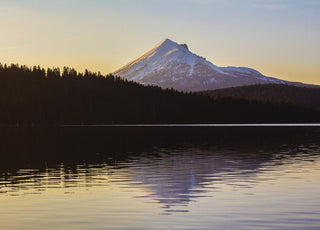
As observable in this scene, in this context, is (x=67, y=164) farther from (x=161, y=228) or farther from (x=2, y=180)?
(x=161, y=228)

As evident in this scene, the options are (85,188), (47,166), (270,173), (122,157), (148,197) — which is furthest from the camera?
(122,157)

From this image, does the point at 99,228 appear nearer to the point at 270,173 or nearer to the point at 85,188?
the point at 85,188

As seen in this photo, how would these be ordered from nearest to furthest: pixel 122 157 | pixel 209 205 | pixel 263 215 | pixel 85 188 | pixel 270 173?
pixel 263 215, pixel 209 205, pixel 85 188, pixel 270 173, pixel 122 157

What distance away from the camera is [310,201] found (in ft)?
101

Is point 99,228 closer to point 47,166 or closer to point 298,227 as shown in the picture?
point 298,227

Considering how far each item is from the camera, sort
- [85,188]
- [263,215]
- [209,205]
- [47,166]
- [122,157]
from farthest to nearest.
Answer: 1. [122,157]
2. [47,166]
3. [85,188]
4. [209,205]
5. [263,215]

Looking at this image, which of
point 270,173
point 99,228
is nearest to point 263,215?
point 99,228

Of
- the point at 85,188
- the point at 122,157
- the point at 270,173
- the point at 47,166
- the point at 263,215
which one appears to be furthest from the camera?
the point at 122,157

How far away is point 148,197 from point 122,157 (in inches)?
1308

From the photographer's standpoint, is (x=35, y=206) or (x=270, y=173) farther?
(x=270, y=173)

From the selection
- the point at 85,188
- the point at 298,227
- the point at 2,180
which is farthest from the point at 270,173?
the point at 298,227

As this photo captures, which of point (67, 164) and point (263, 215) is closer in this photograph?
point (263, 215)

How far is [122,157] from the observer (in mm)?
65688

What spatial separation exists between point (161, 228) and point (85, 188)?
48.0 feet
